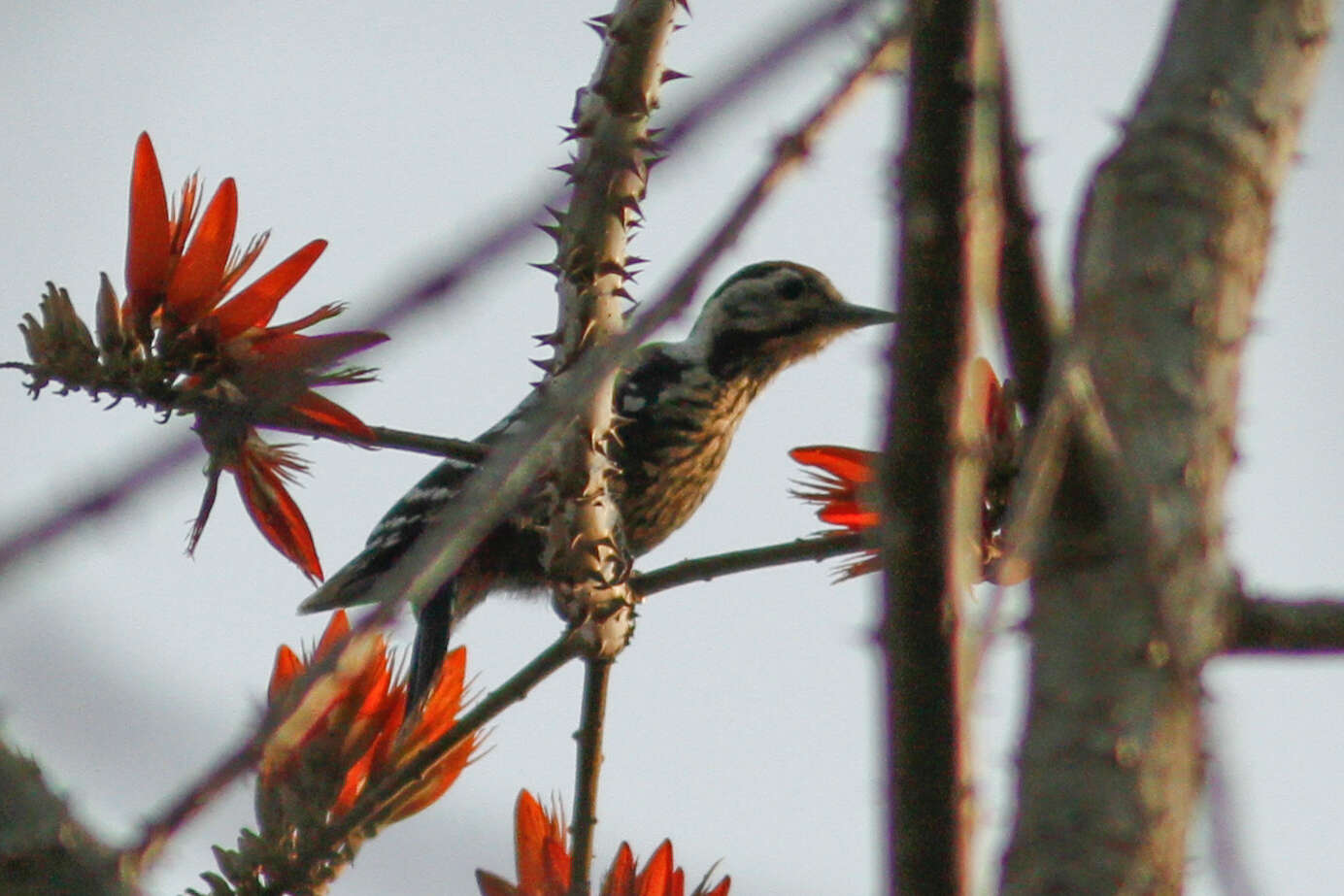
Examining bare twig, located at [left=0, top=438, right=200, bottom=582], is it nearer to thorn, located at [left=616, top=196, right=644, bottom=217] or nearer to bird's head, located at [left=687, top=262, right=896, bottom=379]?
thorn, located at [left=616, top=196, right=644, bottom=217]

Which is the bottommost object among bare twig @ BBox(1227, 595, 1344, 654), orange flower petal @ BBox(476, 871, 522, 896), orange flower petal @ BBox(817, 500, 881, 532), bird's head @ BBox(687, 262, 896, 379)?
orange flower petal @ BBox(476, 871, 522, 896)

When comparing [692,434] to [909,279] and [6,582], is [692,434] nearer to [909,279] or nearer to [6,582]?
[909,279]

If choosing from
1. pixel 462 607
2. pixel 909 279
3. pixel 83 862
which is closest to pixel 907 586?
pixel 909 279

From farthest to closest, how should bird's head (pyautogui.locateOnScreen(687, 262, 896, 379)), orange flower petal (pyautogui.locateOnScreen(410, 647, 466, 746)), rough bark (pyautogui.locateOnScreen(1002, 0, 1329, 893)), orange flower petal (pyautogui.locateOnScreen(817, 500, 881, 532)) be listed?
bird's head (pyautogui.locateOnScreen(687, 262, 896, 379)) → orange flower petal (pyautogui.locateOnScreen(817, 500, 881, 532)) → orange flower petal (pyautogui.locateOnScreen(410, 647, 466, 746)) → rough bark (pyautogui.locateOnScreen(1002, 0, 1329, 893))

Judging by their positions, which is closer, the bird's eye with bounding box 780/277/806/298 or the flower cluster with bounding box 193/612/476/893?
the flower cluster with bounding box 193/612/476/893

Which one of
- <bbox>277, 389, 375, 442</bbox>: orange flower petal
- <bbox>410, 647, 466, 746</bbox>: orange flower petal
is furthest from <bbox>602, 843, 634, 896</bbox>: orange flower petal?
<bbox>277, 389, 375, 442</bbox>: orange flower petal

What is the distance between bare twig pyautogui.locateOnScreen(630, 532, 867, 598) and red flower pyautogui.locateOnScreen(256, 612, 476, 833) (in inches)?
15.7

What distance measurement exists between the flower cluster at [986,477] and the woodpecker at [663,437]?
97 centimetres

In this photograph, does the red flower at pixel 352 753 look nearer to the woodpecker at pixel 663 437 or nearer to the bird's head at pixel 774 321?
the woodpecker at pixel 663 437

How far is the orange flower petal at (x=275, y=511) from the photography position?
2539 mm

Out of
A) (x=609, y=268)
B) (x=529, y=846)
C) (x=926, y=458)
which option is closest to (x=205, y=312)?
(x=609, y=268)

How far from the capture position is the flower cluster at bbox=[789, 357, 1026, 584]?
269cm

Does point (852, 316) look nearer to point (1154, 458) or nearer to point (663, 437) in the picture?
point (663, 437)

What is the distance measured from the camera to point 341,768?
99.8 inches
